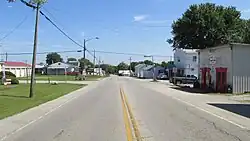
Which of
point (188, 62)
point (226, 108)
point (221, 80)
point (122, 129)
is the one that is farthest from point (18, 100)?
point (188, 62)

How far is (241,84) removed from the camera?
35.5 m

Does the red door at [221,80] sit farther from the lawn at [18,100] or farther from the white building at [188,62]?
the white building at [188,62]

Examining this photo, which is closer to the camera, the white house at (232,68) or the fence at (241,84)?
the fence at (241,84)

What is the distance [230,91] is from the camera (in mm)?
35719

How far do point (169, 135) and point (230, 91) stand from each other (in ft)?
86.3

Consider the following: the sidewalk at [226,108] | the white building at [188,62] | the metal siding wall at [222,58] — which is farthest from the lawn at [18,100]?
the white building at [188,62]

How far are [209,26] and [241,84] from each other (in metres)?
30.3

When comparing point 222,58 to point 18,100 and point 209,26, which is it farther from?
point 209,26

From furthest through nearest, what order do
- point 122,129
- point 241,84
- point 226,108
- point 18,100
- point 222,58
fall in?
point 222,58, point 241,84, point 18,100, point 226,108, point 122,129

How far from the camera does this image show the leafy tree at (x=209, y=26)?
6388cm

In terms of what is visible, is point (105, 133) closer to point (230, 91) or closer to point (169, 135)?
point (169, 135)

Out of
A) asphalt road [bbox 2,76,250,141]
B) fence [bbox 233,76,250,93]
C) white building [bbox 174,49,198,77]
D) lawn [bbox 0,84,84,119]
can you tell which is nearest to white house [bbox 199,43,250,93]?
fence [bbox 233,76,250,93]

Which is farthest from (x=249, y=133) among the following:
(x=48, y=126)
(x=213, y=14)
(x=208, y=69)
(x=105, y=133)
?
(x=213, y=14)

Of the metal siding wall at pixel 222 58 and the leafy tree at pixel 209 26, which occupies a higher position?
the leafy tree at pixel 209 26
